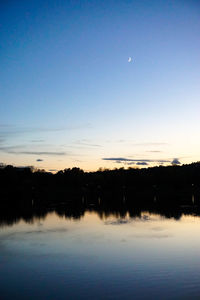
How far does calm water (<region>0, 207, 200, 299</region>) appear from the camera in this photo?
1166 cm

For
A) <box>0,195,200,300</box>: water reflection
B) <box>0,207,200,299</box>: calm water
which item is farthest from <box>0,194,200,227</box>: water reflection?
<box>0,207,200,299</box>: calm water

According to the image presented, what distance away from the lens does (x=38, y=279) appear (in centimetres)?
1341

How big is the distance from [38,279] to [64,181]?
118579mm

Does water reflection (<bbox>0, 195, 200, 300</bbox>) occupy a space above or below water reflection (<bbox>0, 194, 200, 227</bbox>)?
below

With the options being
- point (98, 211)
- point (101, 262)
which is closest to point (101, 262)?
point (101, 262)

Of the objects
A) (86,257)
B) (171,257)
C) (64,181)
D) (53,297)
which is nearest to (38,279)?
(53,297)

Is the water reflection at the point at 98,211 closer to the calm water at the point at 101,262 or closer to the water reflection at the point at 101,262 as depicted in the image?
the water reflection at the point at 101,262

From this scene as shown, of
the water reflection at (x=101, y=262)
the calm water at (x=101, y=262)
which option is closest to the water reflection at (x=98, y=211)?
the water reflection at (x=101, y=262)

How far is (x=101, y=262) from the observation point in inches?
624

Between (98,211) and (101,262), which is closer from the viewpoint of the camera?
(101,262)

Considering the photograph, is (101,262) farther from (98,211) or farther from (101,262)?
(98,211)

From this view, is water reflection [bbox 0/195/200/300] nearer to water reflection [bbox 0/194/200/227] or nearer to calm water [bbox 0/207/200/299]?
calm water [bbox 0/207/200/299]

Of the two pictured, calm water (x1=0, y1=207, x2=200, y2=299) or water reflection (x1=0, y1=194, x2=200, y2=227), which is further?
water reflection (x1=0, y1=194, x2=200, y2=227)

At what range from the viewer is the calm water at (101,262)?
1166 cm
